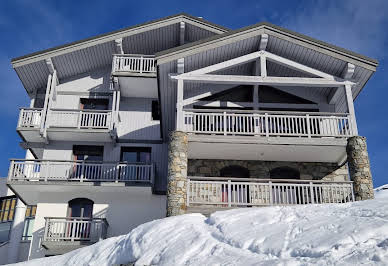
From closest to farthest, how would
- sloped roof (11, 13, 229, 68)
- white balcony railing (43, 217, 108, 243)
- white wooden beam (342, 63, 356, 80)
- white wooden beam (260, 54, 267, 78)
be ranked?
white wooden beam (342, 63, 356, 80), white wooden beam (260, 54, 267, 78), white balcony railing (43, 217, 108, 243), sloped roof (11, 13, 229, 68)

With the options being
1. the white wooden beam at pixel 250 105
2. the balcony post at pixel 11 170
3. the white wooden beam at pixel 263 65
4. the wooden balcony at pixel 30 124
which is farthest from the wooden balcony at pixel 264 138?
the balcony post at pixel 11 170

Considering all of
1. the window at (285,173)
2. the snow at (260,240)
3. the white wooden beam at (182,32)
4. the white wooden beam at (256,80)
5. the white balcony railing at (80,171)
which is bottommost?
the snow at (260,240)

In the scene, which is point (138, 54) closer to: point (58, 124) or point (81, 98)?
point (81, 98)

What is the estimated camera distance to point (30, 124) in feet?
72.7

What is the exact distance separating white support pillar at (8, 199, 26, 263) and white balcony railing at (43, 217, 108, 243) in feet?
16.7

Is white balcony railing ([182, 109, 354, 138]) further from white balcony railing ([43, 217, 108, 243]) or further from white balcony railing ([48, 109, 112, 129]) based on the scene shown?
white balcony railing ([43, 217, 108, 243])

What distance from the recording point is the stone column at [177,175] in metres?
15.5

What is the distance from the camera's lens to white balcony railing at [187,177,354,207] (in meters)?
15.7

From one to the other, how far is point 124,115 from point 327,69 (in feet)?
34.0

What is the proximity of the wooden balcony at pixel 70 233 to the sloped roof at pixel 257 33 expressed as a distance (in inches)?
307

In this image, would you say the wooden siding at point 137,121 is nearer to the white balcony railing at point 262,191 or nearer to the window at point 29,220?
the white balcony railing at point 262,191

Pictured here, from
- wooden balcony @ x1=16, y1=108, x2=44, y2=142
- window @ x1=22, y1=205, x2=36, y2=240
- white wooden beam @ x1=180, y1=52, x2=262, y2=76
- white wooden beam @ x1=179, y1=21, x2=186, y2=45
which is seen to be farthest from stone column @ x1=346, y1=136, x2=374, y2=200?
window @ x1=22, y1=205, x2=36, y2=240

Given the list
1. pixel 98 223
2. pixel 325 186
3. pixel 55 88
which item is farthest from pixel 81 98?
pixel 325 186

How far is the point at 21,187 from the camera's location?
2122 cm
